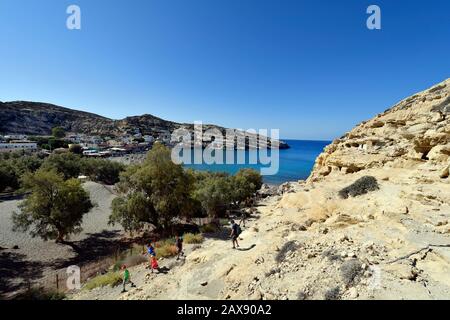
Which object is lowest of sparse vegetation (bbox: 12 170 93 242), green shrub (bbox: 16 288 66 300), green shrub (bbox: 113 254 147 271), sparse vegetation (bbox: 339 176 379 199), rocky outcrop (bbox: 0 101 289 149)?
green shrub (bbox: 16 288 66 300)

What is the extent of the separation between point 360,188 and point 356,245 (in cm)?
621

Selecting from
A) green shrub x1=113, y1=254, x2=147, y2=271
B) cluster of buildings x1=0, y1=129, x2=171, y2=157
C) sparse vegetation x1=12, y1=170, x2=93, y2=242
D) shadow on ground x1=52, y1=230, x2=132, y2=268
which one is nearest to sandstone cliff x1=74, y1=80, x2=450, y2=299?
green shrub x1=113, y1=254, x2=147, y2=271

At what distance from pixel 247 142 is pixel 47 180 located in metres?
145

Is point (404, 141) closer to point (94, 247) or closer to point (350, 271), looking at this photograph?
point (350, 271)

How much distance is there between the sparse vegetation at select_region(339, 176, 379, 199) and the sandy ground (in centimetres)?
1896

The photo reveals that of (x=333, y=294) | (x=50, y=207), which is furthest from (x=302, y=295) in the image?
(x=50, y=207)

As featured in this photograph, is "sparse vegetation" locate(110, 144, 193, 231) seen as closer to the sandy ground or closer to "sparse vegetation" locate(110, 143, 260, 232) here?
"sparse vegetation" locate(110, 143, 260, 232)

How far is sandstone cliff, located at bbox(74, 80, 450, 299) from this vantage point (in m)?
6.18

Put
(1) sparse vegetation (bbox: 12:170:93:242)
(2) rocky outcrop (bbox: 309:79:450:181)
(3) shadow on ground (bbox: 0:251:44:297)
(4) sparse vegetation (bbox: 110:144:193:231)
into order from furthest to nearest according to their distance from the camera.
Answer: (4) sparse vegetation (bbox: 110:144:193:231) < (1) sparse vegetation (bbox: 12:170:93:242) < (3) shadow on ground (bbox: 0:251:44:297) < (2) rocky outcrop (bbox: 309:79:450:181)

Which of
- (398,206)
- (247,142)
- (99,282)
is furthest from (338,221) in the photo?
(247,142)

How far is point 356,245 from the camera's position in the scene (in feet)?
25.8

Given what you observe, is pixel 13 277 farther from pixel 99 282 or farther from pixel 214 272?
pixel 214 272

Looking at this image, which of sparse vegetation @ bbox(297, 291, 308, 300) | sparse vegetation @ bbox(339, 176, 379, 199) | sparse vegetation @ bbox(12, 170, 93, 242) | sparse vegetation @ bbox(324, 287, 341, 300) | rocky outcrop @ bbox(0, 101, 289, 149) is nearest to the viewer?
sparse vegetation @ bbox(324, 287, 341, 300)
